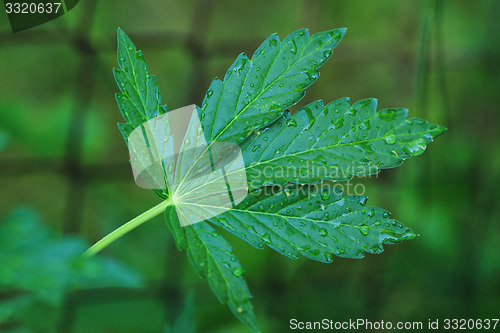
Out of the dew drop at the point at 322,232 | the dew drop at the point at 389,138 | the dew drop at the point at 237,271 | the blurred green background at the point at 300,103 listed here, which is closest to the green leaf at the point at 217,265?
the dew drop at the point at 237,271

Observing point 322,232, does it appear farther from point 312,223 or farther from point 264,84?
point 264,84

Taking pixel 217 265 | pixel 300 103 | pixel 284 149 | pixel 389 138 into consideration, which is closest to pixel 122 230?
pixel 217 265

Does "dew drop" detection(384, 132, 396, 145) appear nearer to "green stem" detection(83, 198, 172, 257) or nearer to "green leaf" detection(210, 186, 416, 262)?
"green leaf" detection(210, 186, 416, 262)

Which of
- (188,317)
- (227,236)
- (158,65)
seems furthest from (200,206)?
(158,65)

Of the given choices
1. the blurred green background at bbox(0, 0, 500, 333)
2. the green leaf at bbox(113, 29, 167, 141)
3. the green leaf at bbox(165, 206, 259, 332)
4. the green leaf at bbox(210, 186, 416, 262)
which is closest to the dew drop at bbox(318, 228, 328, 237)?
the green leaf at bbox(210, 186, 416, 262)

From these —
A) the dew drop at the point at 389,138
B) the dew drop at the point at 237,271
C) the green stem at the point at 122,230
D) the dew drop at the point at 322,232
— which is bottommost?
the dew drop at the point at 237,271

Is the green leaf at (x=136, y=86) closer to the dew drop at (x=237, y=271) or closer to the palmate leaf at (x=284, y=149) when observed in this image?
the palmate leaf at (x=284, y=149)
